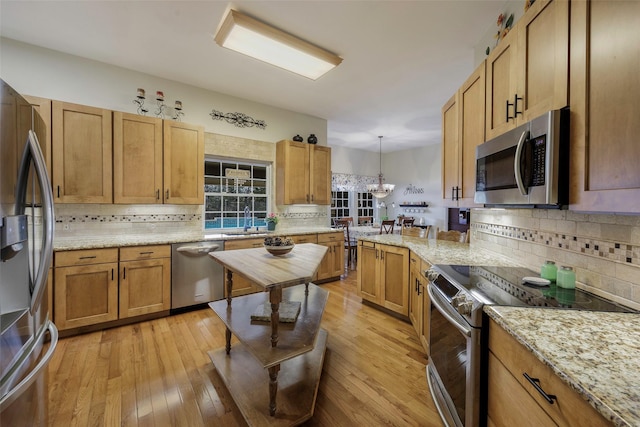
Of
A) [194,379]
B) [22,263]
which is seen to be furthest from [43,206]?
[194,379]

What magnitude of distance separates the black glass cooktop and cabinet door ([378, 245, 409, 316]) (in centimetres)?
106

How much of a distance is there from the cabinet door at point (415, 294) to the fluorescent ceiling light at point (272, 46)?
7.72 feet

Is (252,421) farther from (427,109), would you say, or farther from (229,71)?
(427,109)

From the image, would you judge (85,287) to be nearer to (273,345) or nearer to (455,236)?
(273,345)

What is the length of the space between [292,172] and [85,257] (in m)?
2.83

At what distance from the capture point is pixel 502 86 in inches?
65.2

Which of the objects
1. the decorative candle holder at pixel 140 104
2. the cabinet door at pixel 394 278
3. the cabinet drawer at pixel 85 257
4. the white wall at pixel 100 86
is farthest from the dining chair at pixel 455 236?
the decorative candle holder at pixel 140 104

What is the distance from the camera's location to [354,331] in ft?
8.91

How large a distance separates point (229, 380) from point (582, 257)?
91.1 inches

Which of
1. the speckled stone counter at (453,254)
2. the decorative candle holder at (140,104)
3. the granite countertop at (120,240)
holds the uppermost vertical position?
the decorative candle holder at (140,104)

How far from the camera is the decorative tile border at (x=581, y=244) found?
1.16 meters

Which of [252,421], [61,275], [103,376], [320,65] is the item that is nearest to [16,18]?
[61,275]

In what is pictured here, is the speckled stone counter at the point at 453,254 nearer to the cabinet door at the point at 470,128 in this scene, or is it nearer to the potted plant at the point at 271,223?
the cabinet door at the point at 470,128

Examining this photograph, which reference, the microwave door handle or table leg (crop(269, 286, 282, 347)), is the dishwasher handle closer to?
table leg (crop(269, 286, 282, 347))
